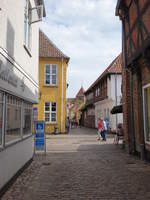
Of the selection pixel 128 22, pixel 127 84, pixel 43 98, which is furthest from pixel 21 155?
pixel 43 98

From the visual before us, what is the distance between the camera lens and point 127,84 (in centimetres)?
1239

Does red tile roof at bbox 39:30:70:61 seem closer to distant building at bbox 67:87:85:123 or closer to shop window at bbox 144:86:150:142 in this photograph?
shop window at bbox 144:86:150:142

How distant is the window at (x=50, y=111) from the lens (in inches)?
997

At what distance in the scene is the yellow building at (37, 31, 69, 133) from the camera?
25219mm

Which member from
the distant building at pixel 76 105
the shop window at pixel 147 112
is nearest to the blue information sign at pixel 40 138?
the shop window at pixel 147 112

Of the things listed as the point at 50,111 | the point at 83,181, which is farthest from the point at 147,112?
the point at 50,111

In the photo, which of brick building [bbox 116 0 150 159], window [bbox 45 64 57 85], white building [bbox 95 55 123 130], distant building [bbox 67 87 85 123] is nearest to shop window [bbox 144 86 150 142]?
brick building [bbox 116 0 150 159]

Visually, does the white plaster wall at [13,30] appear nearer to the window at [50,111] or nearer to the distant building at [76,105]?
the window at [50,111]

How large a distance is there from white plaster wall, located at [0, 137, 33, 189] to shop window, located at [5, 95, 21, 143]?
292mm

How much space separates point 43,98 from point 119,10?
1445 centimetres

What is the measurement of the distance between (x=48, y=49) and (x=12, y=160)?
20891mm

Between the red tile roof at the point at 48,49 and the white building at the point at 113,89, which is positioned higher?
the red tile roof at the point at 48,49

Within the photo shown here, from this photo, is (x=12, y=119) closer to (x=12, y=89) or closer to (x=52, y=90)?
(x=12, y=89)

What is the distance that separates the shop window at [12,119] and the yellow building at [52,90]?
56.7ft
